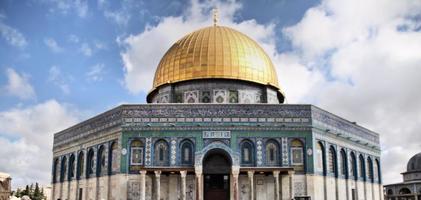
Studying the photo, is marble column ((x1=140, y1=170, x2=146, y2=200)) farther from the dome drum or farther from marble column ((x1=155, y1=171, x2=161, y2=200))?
the dome drum

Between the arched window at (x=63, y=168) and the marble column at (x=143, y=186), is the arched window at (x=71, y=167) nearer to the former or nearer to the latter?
the arched window at (x=63, y=168)

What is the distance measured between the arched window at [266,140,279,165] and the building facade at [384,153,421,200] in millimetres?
30653

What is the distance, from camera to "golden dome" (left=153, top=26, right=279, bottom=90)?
2975cm

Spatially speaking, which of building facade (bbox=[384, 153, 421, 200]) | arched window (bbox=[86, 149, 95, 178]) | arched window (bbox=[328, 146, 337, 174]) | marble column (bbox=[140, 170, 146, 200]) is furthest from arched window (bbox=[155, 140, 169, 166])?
building facade (bbox=[384, 153, 421, 200])

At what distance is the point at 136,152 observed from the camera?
1017 inches

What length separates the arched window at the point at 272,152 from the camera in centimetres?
2556

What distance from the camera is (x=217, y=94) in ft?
95.8

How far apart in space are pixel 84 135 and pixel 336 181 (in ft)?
48.7

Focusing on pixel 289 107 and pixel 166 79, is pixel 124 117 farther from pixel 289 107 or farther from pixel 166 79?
pixel 289 107

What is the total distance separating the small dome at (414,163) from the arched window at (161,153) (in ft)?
122

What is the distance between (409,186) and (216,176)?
33272mm

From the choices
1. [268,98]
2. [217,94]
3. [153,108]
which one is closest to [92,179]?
[153,108]

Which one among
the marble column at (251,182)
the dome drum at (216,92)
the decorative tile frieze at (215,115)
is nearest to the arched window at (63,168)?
the decorative tile frieze at (215,115)

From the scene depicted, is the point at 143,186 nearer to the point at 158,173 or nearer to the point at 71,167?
the point at 158,173
